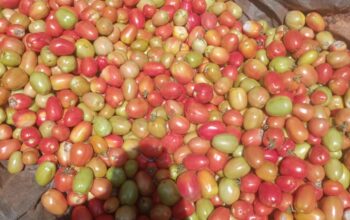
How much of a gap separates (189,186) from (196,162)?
28 cm

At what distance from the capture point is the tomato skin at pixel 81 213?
342 cm

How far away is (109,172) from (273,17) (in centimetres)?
296

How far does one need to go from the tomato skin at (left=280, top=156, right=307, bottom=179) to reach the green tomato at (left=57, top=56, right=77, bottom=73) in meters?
2.54

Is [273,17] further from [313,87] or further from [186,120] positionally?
[186,120]

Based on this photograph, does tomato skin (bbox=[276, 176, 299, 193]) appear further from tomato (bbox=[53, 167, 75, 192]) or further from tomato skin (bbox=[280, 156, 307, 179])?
tomato (bbox=[53, 167, 75, 192])

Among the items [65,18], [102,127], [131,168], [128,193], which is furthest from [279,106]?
[65,18]

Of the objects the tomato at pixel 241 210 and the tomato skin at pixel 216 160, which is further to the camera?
the tomato skin at pixel 216 160

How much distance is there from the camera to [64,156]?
3709mm

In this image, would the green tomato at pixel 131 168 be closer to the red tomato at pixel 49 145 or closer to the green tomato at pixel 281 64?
the red tomato at pixel 49 145

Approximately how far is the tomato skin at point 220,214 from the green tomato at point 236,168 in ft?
1.07

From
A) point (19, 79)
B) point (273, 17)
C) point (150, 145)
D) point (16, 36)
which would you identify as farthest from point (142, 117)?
point (273, 17)

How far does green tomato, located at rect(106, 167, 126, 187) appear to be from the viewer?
11.9ft

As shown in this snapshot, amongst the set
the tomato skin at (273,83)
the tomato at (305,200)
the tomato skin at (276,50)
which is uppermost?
the tomato skin at (276,50)

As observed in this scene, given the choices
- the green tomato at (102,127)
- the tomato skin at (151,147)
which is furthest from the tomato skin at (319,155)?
the green tomato at (102,127)
